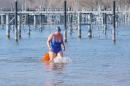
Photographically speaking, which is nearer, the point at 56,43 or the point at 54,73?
the point at 54,73

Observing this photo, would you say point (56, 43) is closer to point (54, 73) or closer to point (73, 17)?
point (54, 73)

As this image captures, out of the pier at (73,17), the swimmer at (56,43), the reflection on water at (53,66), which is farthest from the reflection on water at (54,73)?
the pier at (73,17)

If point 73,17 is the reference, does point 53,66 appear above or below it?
below

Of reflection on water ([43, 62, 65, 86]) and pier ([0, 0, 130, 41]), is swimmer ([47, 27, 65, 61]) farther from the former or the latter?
pier ([0, 0, 130, 41])

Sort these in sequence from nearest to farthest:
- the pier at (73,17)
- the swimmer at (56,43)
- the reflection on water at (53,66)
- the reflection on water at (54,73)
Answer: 1. the reflection on water at (54,73)
2. the reflection on water at (53,66)
3. the swimmer at (56,43)
4. the pier at (73,17)

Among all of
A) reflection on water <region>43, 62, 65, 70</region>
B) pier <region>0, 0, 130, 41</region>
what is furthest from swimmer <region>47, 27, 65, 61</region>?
pier <region>0, 0, 130, 41</region>

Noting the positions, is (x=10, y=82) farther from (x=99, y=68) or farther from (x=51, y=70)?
(x=99, y=68)

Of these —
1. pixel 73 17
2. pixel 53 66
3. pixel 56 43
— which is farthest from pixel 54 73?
pixel 73 17

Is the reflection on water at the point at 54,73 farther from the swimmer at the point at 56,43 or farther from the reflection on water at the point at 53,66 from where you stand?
the swimmer at the point at 56,43

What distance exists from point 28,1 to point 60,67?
562 ft

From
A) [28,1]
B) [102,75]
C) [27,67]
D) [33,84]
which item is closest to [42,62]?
[27,67]

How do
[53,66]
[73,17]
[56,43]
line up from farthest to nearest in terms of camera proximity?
[73,17] < [56,43] < [53,66]

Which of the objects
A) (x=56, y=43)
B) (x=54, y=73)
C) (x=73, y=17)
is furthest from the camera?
(x=73, y=17)

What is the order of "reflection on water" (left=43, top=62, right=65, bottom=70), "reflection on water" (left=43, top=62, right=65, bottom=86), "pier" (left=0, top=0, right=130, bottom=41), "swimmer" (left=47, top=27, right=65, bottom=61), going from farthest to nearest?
"pier" (left=0, top=0, right=130, bottom=41), "swimmer" (left=47, top=27, right=65, bottom=61), "reflection on water" (left=43, top=62, right=65, bottom=70), "reflection on water" (left=43, top=62, right=65, bottom=86)
